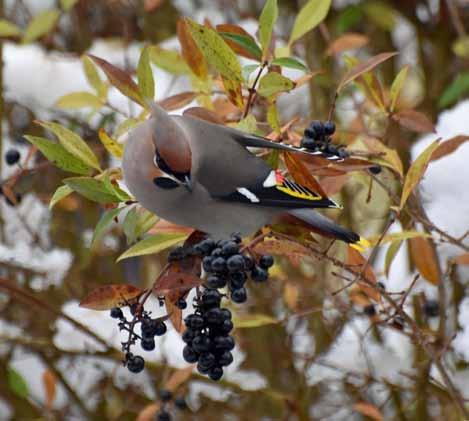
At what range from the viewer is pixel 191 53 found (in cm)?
155

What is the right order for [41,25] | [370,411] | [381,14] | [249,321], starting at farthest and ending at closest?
[381,14], [41,25], [370,411], [249,321]

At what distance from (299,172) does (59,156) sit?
335 mm

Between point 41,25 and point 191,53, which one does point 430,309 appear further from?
point 41,25

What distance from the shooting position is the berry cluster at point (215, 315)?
3.78 feet

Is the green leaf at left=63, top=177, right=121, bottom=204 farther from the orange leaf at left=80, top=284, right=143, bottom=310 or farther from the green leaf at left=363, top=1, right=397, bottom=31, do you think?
the green leaf at left=363, top=1, right=397, bottom=31

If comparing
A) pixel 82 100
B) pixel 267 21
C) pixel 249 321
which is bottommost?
pixel 249 321

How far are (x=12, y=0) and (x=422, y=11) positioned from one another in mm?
1439

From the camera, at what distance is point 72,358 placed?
247 centimetres

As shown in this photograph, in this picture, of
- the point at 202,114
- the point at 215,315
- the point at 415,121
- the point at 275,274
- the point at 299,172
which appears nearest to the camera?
the point at 215,315

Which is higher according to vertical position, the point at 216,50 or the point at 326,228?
the point at 216,50

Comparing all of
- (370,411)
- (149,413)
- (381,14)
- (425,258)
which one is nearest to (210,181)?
(425,258)

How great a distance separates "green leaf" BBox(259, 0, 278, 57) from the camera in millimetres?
1325

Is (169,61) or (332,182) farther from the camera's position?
(169,61)

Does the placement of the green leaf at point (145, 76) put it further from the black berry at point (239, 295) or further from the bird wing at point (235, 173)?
the black berry at point (239, 295)
